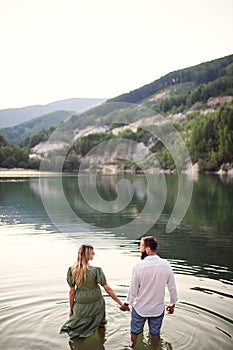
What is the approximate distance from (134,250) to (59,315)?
9184mm

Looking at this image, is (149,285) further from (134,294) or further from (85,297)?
(85,297)

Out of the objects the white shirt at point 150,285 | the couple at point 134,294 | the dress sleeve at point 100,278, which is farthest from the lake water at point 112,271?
the dress sleeve at point 100,278

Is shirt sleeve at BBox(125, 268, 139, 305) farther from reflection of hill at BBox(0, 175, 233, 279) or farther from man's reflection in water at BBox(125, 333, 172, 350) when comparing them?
reflection of hill at BBox(0, 175, 233, 279)

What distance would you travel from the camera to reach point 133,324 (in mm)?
8781

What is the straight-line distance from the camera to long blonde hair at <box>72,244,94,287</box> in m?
8.91

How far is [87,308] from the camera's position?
9375mm

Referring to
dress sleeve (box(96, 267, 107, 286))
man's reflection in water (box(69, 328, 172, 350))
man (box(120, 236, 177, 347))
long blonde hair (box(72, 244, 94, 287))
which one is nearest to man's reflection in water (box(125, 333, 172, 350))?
man's reflection in water (box(69, 328, 172, 350))

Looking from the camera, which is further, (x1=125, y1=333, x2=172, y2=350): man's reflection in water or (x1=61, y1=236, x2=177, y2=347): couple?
(x1=125, y1=333, x2=172, y2=350): man's reflection in water

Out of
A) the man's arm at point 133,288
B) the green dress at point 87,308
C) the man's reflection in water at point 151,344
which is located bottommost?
the man's reflection in water at point 151,344

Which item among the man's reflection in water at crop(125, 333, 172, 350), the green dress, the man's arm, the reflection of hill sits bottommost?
the reflection of hill

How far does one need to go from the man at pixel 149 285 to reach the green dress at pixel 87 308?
0.87 metres

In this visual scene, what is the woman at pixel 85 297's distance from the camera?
29.6 ft

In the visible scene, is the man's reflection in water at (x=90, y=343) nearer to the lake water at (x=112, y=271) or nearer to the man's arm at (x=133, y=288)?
the lake water at (x=112, y=271)

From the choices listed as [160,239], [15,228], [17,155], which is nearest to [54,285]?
[160,239]
